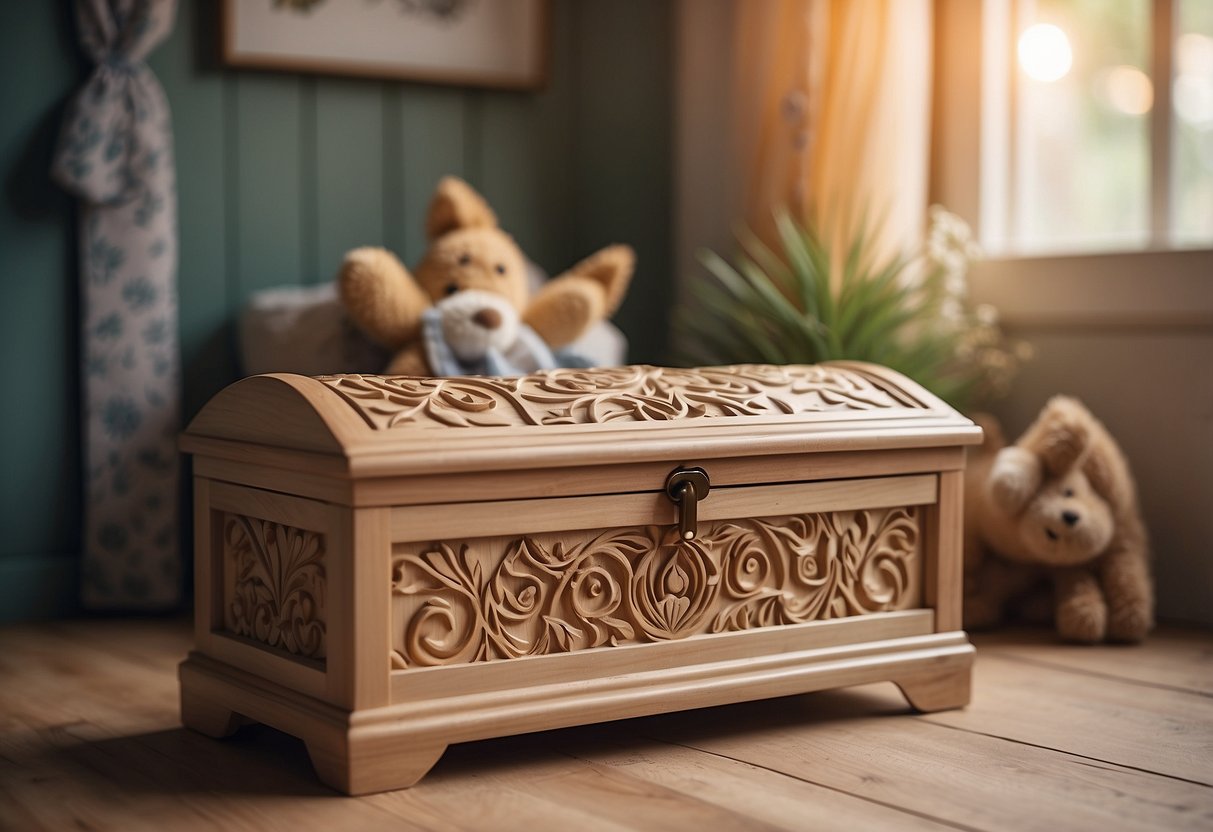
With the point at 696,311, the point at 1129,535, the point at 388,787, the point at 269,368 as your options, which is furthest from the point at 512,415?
the point at 696,311

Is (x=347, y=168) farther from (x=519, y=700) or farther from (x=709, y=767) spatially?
(x=709, y=767)

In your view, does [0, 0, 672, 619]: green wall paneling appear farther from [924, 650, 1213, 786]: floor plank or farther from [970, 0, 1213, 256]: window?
[924, 650, 1213, 786]: floor plank

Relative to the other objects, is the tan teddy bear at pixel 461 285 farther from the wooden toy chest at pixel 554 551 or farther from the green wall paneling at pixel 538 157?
the wooden toy chest at pixel 554 551

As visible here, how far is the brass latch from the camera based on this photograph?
5.75 ft

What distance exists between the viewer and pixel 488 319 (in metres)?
2.46

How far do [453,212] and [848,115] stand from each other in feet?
2.84

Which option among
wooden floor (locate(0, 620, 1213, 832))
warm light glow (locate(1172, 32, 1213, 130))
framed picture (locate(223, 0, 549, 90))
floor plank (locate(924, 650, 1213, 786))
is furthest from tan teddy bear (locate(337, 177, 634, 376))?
warm light glow (locate(1172, 32, 1213, 130))

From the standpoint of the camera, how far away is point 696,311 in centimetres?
330

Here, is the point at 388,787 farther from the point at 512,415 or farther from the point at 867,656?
the point at 867,656

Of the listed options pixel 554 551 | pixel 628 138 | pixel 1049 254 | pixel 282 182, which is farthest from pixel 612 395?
pixel 628 138

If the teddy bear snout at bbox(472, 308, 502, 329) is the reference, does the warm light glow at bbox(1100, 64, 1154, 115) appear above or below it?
above

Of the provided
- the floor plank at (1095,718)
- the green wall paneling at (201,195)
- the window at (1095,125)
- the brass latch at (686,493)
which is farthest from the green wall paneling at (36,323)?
the window at (1095,125)

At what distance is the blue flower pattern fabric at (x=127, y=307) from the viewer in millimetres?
2682

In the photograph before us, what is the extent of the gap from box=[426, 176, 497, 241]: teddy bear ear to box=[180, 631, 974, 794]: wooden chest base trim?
115cm
